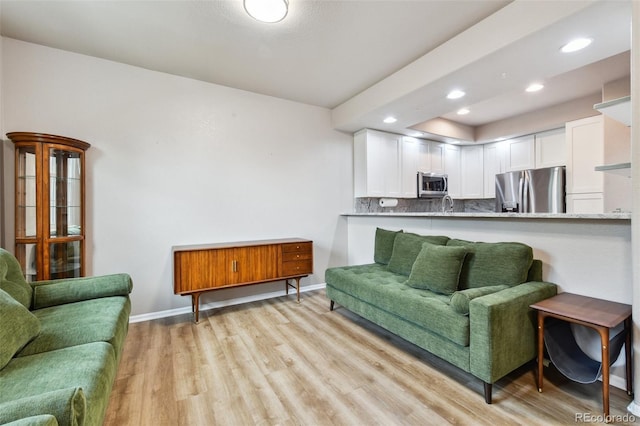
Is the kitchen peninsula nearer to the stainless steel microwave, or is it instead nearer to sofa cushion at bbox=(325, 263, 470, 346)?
sofa cushion at bbox=(325, 263, 470, 346)

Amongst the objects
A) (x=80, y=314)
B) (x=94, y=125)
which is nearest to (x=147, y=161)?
(x=94, y=125)

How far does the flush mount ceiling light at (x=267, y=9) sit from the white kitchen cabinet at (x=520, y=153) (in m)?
4.52

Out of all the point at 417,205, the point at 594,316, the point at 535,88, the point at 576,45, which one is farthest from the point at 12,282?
the point at 535,88

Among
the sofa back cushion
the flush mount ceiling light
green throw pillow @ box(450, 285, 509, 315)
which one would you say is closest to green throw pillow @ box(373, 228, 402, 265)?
green throw pillow @ box(450, 285, 509, 315)

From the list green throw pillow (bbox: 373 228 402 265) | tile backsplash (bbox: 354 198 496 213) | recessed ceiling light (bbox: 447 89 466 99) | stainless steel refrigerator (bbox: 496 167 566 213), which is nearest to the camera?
recessed ceiling light (bbox: 447 89 466 99)

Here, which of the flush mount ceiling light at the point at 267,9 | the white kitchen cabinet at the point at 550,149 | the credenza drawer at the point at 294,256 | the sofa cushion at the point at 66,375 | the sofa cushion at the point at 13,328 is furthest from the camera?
the white kitchen cabinet at the point at 550,149

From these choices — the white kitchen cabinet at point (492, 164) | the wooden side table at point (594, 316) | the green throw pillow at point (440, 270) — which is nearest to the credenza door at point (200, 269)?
the green throw pillow at point (440, 270)

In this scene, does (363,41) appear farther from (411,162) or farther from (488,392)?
(488,392)

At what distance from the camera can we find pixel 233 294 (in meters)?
3.52

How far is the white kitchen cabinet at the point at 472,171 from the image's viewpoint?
5.28m

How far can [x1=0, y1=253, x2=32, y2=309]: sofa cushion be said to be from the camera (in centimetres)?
175

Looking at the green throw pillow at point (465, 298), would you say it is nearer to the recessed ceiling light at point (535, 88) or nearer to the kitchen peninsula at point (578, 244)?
the kitchen peninsula at point (578, 244)

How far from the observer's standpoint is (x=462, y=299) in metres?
1.81

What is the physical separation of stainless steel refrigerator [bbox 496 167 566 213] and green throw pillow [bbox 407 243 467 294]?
9.50 feet
